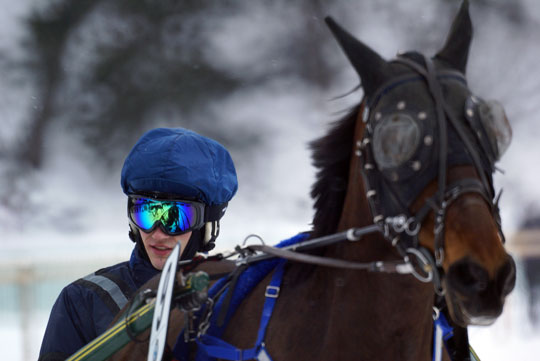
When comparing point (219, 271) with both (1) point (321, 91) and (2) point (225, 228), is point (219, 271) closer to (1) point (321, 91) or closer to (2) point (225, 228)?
(2) point (225, 228)

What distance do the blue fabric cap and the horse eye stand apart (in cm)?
147

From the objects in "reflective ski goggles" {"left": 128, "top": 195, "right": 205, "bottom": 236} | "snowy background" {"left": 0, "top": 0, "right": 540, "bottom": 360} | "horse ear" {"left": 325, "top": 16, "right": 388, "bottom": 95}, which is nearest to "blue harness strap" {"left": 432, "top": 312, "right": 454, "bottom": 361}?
"horse ear" {"left": 325, "top": 16, "right": 388, "bottom": 95}

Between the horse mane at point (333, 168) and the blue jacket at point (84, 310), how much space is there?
4.29 ft

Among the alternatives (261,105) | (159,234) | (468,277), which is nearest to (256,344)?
(468,277)

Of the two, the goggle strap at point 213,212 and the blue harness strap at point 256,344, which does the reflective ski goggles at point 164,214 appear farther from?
the blue harness strap at point 256,344

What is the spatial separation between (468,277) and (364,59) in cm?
65

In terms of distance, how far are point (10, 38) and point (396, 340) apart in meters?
11.6

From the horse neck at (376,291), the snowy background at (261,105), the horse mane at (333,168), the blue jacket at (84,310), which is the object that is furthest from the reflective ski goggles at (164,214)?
the snowy background at (261,105)

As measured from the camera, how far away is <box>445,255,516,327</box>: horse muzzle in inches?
65.6

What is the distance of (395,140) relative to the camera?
1.83 meters

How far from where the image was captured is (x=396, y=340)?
6.68 feet

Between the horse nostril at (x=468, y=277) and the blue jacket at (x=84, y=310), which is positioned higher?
the blue jacket at (x=84, y=310)

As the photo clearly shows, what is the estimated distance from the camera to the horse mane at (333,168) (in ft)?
7.06

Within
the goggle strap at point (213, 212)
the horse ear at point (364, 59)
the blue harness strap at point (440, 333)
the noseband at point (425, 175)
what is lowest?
the blue harness strap at point (440, 333)
